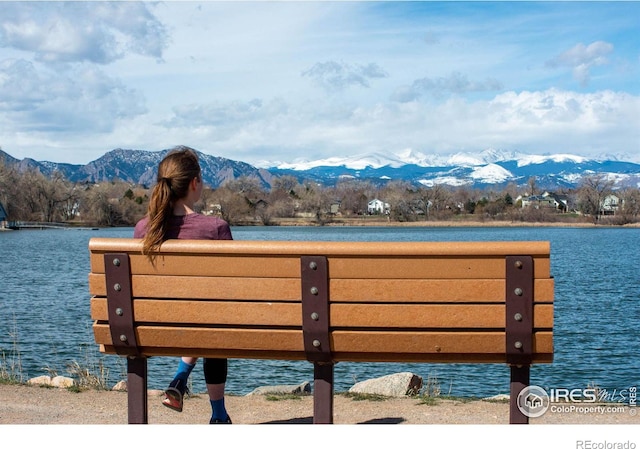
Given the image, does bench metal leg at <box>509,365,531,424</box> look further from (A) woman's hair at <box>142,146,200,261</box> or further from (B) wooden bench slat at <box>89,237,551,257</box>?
(A) woman's hair at <box>142,146,200,261</box>

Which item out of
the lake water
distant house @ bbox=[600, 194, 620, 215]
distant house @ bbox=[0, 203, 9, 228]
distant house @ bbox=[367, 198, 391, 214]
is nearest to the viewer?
the lake water

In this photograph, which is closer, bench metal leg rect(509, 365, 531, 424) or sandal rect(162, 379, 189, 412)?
bench metal leg rect(509, 365, 531, 424)

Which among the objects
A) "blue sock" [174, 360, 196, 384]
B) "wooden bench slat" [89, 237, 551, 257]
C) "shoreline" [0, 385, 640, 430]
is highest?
"wooden bench slat" [89, 237, 551, 257]

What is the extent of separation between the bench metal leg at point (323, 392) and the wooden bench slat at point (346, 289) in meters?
0.51

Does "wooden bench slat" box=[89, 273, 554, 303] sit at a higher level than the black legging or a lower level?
higher

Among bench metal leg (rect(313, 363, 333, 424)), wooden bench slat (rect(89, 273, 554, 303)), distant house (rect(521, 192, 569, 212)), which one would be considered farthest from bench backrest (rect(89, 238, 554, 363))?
distant house (rect(521, 192, 569, 212))

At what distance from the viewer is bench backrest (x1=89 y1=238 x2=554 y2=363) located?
176 inches

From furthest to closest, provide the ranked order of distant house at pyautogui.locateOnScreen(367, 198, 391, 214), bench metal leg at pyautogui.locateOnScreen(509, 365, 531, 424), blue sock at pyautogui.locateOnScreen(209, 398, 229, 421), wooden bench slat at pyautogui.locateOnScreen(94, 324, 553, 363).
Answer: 1. distant house at pyautogui.locateOnScreen(367, 198, 391, 214)
2. blue sock at pyautogui.locateOnScreen(209, 398, 229, 421)
3. bench metal leg at pyautogui.locateOnScreen(509, 365, 531, 424)
4. wooden bench slat at pyautogui.locateOnScreen(94, 324, 553, 363)

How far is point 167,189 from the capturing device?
5.18 meters

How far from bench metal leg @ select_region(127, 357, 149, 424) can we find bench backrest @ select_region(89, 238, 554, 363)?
0.21m

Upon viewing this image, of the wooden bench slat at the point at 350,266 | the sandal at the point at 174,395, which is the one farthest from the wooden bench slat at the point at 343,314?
the sandal at the point at 174,395

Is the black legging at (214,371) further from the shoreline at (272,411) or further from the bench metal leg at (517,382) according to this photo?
the bench metal leg at (517,382)
